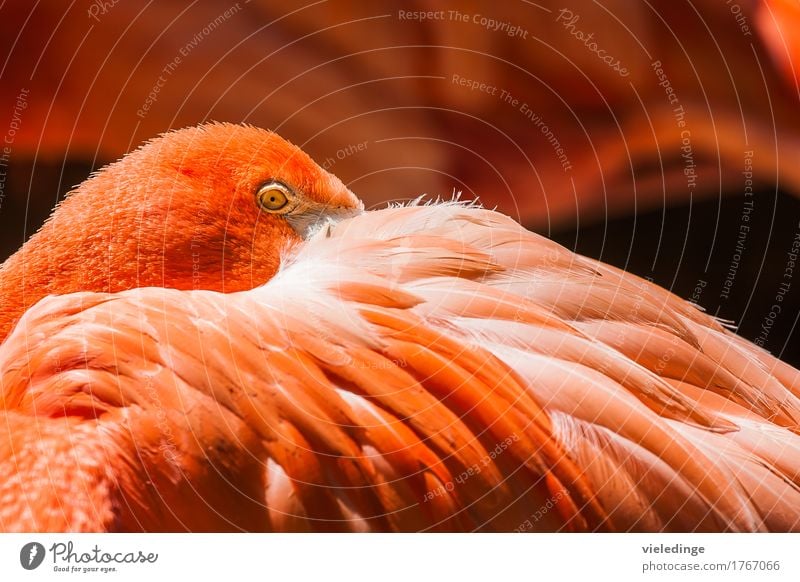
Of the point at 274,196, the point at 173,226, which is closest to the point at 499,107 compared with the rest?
the point at 274,196

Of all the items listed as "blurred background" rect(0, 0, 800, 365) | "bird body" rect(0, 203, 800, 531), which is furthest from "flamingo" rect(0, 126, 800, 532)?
"blurred background" rect(0, 0, 800, 365)

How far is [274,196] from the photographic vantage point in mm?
947

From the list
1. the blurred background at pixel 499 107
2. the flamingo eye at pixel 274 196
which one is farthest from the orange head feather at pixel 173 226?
the blurred background at pixel 499 107

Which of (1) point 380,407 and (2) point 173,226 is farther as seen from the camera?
(2) point 173,226

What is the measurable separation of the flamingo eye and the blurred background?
159mm

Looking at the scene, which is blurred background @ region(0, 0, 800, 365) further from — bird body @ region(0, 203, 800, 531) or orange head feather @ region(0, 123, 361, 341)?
bird body @ region(0, 203, 800, 531)

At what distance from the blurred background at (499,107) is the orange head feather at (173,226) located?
12 centimetres

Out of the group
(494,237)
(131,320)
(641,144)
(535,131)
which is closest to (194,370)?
(131,320)

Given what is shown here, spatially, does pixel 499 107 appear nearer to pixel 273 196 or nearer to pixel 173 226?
pixel 273 196

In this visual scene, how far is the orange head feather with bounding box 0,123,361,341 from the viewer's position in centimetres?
92

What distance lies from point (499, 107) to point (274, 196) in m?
0.39

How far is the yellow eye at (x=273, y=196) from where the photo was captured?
3.09ft

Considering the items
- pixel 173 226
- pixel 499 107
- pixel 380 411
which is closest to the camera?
pixel 380 411
